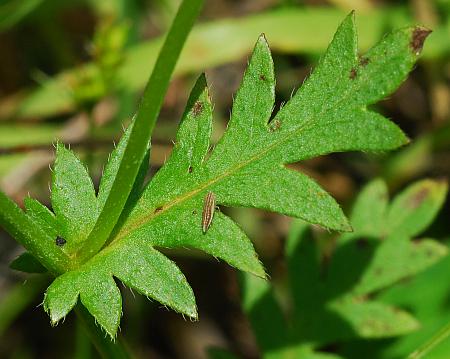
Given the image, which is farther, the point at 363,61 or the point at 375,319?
the point at 375,319

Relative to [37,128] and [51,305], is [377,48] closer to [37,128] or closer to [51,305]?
[51,305]

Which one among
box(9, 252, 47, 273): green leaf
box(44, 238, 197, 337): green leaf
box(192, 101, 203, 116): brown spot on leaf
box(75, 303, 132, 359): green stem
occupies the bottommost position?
box(75, 303, 132, 359): green stem

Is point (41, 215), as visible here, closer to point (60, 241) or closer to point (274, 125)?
point (60, 241)

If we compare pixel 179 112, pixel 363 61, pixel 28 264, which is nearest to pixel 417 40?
A: pixel 363 61

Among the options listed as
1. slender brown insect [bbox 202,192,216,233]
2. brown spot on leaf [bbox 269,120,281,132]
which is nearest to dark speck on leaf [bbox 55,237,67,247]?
slender brown insect [bbox 202,192,216,233]

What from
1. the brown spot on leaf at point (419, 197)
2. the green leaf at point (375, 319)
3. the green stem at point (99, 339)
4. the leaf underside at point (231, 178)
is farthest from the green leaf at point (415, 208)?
the green stem at point (99, 339)

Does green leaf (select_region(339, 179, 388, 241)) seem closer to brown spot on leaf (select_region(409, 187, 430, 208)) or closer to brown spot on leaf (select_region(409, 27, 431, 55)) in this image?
brown spot on leaf (select_region(409, 187, 430, 208))
